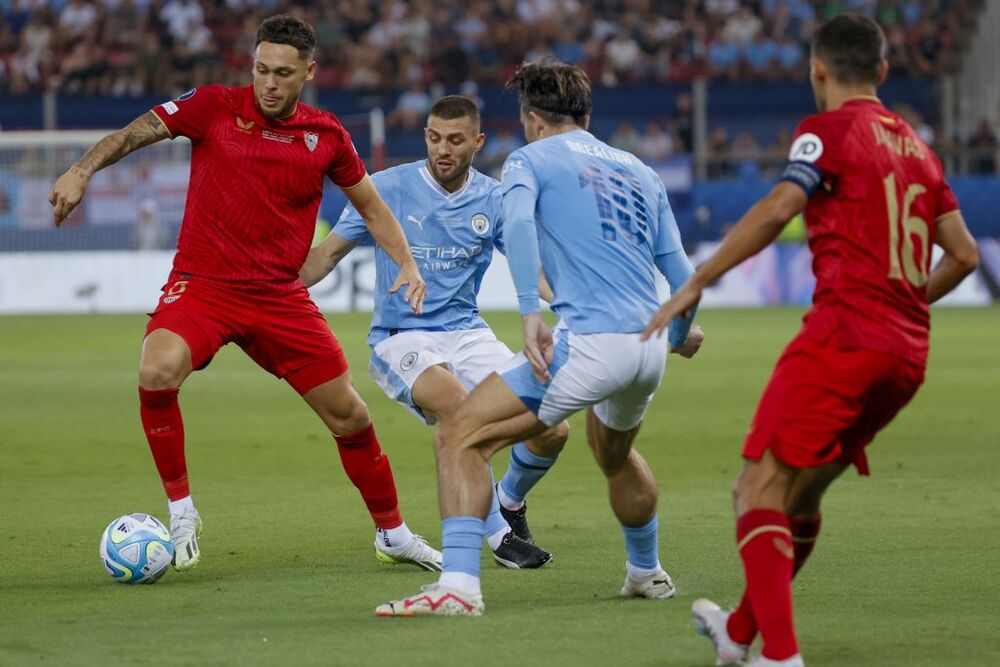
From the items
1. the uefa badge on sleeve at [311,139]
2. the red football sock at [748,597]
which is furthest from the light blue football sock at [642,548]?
the uefa badge on sleeve at [311,139]

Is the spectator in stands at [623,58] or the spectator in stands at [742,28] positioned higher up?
the spectator in stands at [742,28]

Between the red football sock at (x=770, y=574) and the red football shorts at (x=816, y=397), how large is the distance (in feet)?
0.64

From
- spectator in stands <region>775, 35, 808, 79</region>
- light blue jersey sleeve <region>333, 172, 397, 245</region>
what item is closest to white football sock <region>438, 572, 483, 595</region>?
light blue jersey sleeve <region>333, 172, 397, 245</region>

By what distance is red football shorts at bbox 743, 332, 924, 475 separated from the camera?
4.80 m

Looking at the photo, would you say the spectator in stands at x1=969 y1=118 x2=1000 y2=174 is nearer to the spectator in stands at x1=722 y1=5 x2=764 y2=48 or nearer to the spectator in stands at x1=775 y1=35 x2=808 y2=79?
the spectator in stands at x1=775 y1=35 x2=808 y2=79

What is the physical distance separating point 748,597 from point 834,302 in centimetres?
93

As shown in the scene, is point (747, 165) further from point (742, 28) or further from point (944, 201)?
point (944, 201)

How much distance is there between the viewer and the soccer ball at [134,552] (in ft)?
21.8

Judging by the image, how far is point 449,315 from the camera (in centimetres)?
805

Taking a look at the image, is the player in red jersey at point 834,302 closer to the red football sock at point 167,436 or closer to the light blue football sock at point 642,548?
the light blue football sock at point 642,548

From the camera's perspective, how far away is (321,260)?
7.83 metres

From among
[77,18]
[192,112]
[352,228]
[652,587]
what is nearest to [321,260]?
[352,228]

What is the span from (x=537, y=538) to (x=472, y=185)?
179cm

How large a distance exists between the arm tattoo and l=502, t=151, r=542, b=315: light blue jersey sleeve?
1.87 meters
